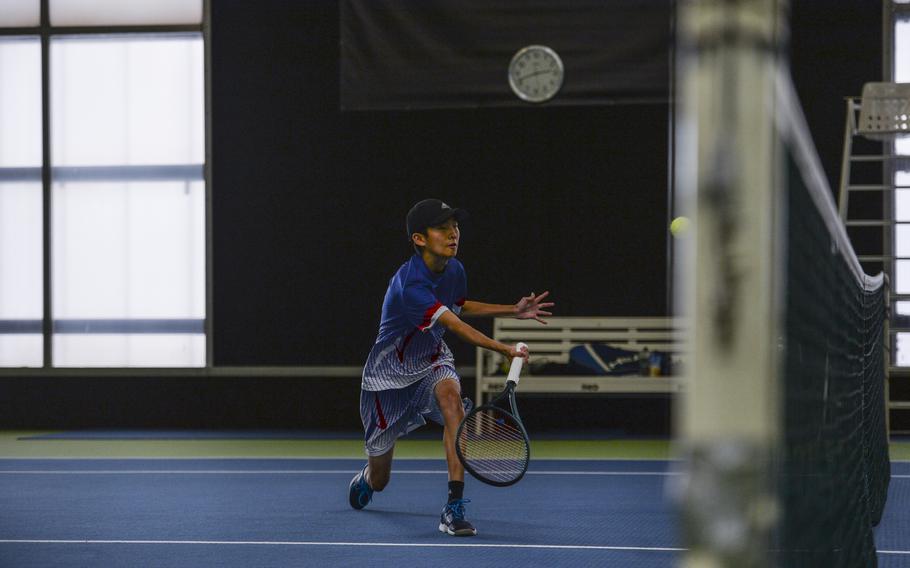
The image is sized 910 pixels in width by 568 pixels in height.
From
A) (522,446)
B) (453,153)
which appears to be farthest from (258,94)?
(522,446)

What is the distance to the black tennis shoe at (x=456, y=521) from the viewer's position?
4871 mm

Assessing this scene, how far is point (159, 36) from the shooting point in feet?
34.2

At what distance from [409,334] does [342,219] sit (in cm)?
531

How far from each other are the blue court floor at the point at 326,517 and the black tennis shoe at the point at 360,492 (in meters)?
0.05

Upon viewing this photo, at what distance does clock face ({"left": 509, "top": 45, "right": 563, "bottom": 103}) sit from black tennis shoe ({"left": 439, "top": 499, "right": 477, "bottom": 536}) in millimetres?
5381

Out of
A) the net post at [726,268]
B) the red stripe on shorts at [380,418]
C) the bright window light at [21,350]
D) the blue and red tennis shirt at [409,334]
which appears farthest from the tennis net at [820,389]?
the bright window light at [21,350]

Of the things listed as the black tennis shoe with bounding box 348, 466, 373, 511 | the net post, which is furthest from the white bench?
the net post

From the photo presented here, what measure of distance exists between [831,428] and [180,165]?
26.5 feet

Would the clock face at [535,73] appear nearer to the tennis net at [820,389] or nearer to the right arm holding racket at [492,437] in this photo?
the right arm holding racket at [492,437]

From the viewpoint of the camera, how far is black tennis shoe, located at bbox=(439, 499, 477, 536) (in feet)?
16.0

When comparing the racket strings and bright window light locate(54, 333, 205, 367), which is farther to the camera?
bright window light locate(54, 333, 205, 367)

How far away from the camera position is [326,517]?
17.9 feet

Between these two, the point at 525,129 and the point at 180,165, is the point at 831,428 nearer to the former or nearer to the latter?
the point at 525,129

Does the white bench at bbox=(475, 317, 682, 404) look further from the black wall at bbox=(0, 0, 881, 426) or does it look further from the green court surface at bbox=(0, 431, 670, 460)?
the green court surface at bbox=(0, 431, 670, 460)
